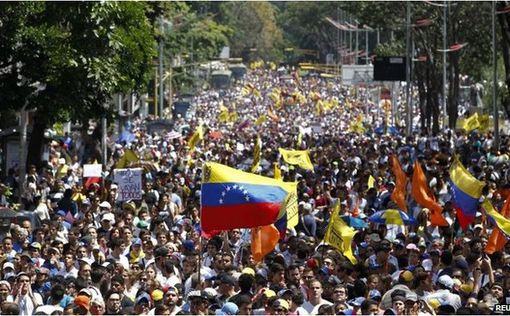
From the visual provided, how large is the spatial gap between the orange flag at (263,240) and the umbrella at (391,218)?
3.20 m

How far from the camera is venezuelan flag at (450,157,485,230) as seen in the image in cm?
1891

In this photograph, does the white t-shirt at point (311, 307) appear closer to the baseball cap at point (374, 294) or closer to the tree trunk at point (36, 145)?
the baseball cap at point (374, 294)

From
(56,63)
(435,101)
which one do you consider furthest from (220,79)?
(56,63)

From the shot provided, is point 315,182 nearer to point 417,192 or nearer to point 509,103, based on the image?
point 417,192

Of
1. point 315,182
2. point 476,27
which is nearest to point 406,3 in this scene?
point 476,27

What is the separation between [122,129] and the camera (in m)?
53.6

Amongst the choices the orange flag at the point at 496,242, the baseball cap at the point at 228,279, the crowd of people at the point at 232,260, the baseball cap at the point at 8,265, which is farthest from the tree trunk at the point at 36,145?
the baseball cap at the point at 228,279

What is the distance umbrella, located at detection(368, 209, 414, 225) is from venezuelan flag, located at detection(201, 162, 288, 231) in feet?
12.2

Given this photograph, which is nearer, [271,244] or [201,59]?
[271,244]

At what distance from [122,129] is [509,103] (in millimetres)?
17139

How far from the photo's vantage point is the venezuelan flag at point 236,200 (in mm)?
15320

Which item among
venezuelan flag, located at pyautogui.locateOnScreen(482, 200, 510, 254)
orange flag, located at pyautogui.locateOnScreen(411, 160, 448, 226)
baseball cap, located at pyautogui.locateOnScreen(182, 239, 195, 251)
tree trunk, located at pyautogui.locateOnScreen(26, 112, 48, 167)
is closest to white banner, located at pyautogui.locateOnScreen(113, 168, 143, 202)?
orange flag, located at pyautogui.locateOnScreen(411, 160, 448, 226)

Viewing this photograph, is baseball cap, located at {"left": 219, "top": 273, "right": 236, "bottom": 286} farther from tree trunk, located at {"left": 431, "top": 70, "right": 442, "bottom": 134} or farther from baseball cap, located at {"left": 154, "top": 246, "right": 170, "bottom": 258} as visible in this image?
tree trunk, located at {"left": 431, "top": 70, "right": 442, "bottom": 134}

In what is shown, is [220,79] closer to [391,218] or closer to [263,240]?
[391,218]
